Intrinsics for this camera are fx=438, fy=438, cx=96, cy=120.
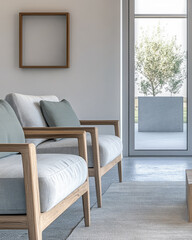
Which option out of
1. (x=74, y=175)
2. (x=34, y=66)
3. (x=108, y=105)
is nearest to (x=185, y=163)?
(x=108, y=105)

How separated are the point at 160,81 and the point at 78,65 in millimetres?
1039

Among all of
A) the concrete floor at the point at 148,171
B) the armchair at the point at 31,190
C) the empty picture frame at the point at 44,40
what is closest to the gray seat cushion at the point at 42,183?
the armchair at the point at 31,190

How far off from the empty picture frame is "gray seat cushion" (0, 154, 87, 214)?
3.25 metres

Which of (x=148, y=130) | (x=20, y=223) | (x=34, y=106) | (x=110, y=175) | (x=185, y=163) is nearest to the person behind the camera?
(x=20, y=223)

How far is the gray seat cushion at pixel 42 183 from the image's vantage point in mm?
1488

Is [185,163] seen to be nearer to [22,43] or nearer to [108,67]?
[108,67]

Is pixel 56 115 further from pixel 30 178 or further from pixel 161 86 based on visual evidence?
pixel 161 86

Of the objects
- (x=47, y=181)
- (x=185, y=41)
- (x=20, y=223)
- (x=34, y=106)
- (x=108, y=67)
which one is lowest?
(x=20, y=223)

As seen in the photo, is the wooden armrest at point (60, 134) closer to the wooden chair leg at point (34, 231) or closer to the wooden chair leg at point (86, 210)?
the wooden chair leg at point (86, 210)

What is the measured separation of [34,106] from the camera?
9.82ft

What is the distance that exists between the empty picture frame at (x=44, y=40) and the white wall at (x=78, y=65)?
0.25 ft

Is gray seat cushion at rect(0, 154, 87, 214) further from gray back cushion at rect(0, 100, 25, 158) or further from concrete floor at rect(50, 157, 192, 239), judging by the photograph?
concrete floor at rect(50, 157, 192, 239)

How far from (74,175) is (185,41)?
150 inches

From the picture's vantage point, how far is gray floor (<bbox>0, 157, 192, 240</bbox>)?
2.11 m
